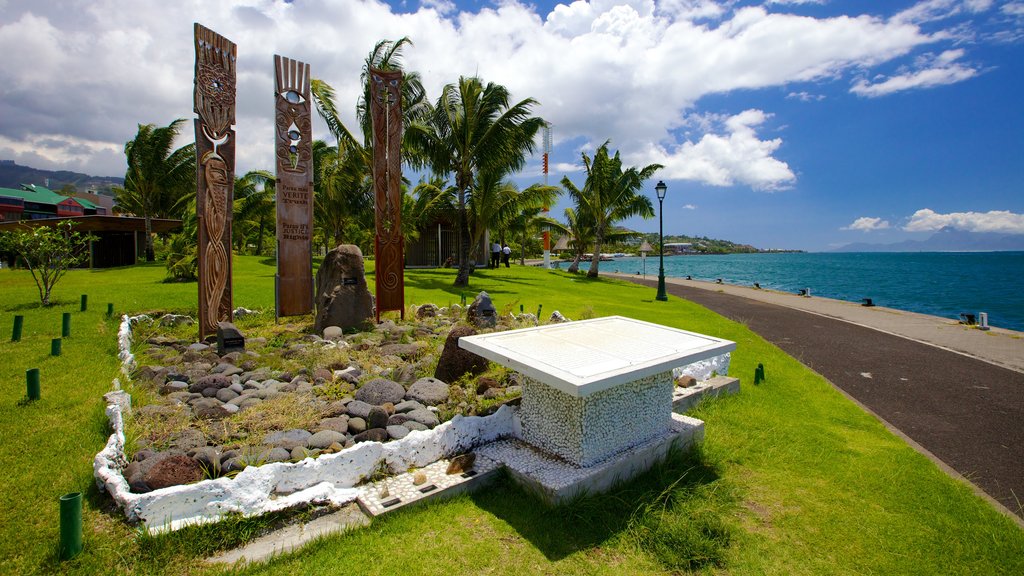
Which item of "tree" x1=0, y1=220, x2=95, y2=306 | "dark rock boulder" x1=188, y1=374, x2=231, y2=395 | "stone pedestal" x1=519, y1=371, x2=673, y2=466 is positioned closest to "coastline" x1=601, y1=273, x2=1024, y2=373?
"stone pedestal" x1=519, y1=371, x2=673, y2=466

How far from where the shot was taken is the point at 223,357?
261 inches

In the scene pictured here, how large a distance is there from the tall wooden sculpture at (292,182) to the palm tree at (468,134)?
7.90 metres

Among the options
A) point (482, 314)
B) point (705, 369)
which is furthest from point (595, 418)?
point (482, 314)

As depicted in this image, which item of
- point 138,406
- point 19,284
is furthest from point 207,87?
point 19,284

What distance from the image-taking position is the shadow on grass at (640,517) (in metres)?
3.18

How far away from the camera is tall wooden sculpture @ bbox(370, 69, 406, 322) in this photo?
Answer: 973 cm

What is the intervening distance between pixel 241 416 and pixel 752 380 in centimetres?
657

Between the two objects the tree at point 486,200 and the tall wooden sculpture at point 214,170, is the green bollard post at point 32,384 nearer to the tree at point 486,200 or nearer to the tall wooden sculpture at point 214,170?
the tall wooden sculpture at point 214,170

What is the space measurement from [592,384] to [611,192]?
86.8 feet

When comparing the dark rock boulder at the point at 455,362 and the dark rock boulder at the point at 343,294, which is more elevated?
the dark rock boulder at the point at 343,294

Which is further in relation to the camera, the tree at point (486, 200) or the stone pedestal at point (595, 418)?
the tree at point (486, 200)

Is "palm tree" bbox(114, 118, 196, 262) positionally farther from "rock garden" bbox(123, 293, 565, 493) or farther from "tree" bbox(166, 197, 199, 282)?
"rock garden" bbox(123, 293, 565, 493)

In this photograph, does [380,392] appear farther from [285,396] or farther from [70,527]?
[70,527]

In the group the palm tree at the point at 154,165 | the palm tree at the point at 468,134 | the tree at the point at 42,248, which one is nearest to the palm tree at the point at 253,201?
the palm tree at the point at 154,165
